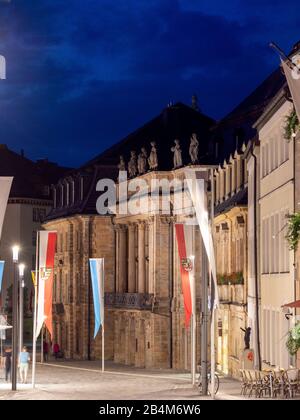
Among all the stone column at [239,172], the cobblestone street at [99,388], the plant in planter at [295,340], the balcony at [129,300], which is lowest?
the cobblestone street at [99,388]

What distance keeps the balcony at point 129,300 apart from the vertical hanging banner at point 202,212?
153 feet

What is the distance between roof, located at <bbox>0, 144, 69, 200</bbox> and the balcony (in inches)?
1997

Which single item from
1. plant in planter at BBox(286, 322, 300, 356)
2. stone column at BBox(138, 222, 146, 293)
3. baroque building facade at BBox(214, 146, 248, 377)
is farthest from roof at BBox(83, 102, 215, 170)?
plant in planter at BBox(286, 322, 300, 356)

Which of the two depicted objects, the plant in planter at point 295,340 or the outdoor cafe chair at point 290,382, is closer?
the plant in planter at point 295,340

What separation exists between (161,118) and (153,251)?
13.7 m

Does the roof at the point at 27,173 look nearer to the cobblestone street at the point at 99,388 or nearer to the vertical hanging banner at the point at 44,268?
the cobblestone street at the point at 99,388

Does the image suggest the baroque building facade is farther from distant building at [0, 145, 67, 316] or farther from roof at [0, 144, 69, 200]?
roof at [0, 144, 69, 200]

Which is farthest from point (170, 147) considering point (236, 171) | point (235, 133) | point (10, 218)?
point (10, 218)

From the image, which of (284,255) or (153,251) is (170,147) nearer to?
(153,251)

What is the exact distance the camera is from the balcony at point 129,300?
92.9 metres

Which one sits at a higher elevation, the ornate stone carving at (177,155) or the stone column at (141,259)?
the ornate stone carving at (177,155)

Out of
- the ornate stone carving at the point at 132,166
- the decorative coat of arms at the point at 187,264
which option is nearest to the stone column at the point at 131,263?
the ornate stone carving at the point at 132,166

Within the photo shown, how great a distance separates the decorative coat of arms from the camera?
55.3 meters

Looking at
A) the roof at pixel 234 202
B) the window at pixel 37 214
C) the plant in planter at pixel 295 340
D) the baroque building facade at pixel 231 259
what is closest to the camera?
the plant in planter at pixel 295 340
